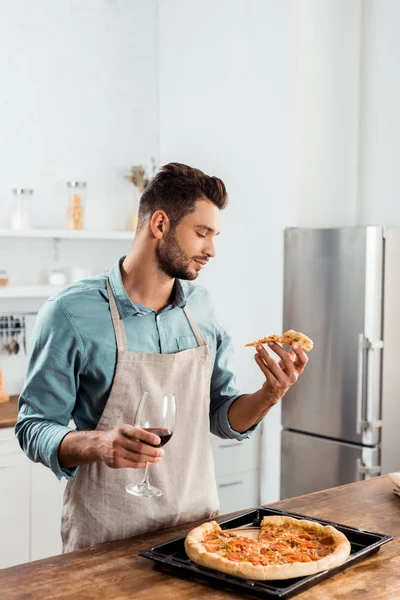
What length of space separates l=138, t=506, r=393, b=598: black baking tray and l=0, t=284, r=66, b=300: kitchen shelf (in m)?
2.45

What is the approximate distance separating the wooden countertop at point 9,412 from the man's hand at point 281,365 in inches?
73.9

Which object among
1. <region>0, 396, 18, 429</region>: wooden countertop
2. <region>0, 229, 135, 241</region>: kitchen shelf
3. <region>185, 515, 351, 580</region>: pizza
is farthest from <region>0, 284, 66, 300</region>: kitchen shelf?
<region>185, 515, 351, 580</region>: pizza

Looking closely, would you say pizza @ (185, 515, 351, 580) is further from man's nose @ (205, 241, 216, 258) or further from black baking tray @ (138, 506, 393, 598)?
man's nose @ (205, 241, 216, 258)

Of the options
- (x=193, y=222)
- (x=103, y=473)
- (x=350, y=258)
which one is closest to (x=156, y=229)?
(x=193, y=222)

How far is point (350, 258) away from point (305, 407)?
2.58 feet

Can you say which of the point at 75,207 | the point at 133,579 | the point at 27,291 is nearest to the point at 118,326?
the point at 133,579

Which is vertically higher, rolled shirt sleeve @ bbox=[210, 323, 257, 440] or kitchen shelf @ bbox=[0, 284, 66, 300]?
kitchen shelf @ bbox=[0, 284, 66, 300]

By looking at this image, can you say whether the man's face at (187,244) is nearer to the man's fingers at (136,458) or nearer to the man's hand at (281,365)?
the man's hand at (281,365)

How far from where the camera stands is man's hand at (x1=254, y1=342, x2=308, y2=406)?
2.18m

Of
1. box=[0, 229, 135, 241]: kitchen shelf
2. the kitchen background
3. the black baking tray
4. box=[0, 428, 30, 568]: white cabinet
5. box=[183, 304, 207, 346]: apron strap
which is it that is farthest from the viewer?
the kitchen background

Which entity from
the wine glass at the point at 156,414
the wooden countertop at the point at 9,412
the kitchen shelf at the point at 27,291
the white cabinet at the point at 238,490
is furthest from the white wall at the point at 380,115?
the wine glass at the point at 156,414

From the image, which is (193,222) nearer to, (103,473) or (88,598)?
(103,473)

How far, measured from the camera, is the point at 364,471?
3.86 m

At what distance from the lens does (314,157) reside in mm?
4305
